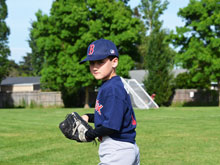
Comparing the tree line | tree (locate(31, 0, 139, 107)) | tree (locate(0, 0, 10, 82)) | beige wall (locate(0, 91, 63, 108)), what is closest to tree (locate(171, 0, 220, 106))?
the tree line

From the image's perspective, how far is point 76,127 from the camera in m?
3.92

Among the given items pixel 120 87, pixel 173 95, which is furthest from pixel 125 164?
pixel 173 95

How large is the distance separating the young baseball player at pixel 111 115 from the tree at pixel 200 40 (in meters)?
35.8

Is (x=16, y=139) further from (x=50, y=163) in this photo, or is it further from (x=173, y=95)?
(x=173, y=95)

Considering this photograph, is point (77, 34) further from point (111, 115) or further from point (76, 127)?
point (111, 115)

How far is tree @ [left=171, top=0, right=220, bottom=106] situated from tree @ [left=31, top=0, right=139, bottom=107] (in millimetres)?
5632

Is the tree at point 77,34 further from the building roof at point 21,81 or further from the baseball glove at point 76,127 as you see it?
the baseball glove at point 76,127

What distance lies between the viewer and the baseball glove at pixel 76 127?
12.6 feet

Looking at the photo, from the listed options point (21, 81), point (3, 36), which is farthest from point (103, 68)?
point (21, 81)

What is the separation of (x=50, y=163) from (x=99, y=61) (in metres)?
4.67

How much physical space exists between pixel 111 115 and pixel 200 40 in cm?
3937

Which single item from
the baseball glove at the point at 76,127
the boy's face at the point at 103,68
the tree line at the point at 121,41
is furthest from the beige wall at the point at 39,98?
the boy's face at the point at 103,68

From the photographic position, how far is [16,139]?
11.9m

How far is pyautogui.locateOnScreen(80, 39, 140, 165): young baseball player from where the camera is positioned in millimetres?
3578
